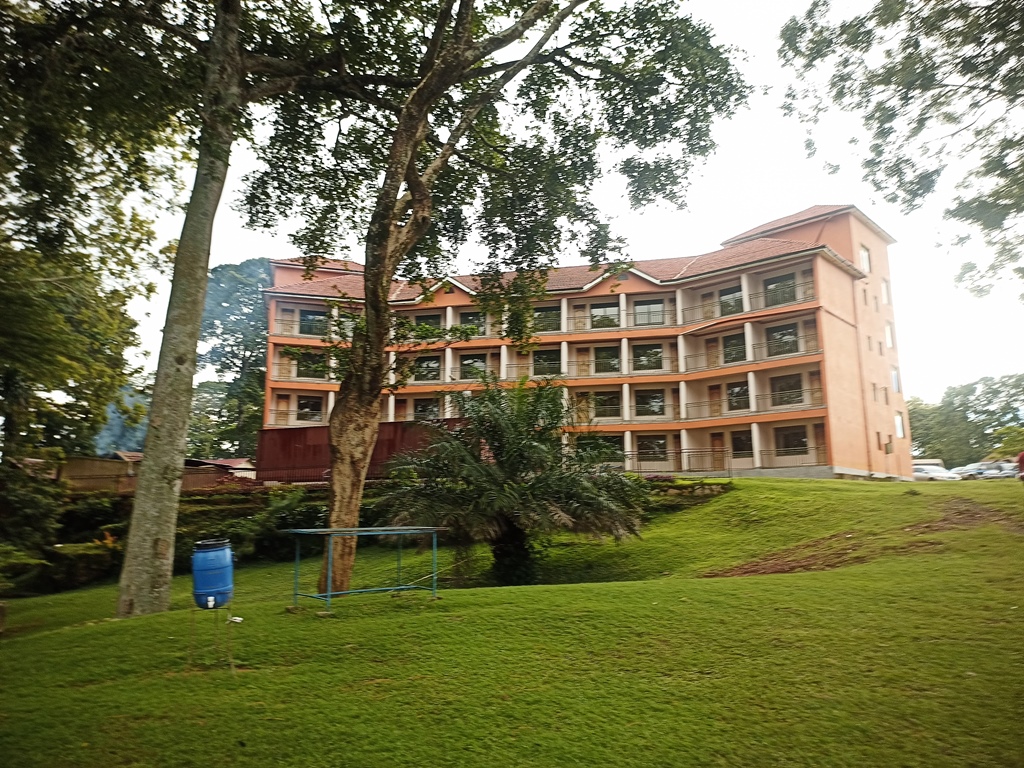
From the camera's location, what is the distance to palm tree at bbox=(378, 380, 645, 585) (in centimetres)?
969

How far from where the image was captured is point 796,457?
98.0 feet

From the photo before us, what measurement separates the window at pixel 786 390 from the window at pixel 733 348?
6.29 feet

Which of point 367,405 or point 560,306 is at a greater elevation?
point 560,306

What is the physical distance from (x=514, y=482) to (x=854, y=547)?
4.88 metres

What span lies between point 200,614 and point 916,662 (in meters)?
6.91

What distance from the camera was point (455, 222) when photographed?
1587 centimetres

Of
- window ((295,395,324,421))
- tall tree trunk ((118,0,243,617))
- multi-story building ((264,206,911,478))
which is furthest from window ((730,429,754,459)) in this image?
tall tree trunk ((118,0,243,617))

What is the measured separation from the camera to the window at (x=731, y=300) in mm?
32938

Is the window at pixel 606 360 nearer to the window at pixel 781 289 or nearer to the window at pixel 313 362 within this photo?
the window at pixel 781 289

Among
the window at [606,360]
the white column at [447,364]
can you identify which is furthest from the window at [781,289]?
the white column at [447,364]

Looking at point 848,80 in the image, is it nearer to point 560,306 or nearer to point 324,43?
point 324,43

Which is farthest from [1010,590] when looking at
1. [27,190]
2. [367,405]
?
[27,190]

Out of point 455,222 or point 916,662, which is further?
point 455,222

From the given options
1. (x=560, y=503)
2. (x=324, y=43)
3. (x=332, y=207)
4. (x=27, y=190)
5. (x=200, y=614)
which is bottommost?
(x=200, y=614)
